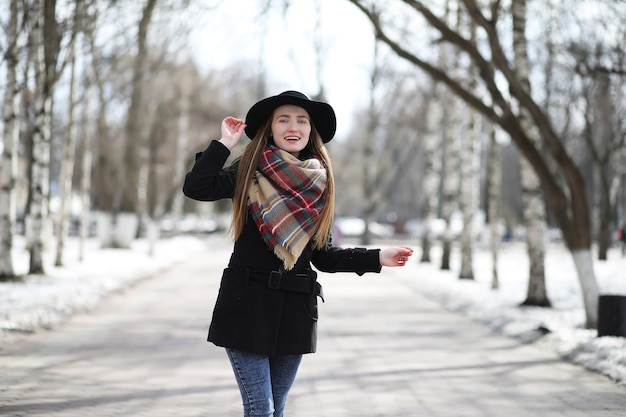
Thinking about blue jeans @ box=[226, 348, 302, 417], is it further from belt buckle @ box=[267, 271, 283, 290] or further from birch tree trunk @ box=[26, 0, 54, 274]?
birch tree trunk @ box=[26, 0, 54, 274]

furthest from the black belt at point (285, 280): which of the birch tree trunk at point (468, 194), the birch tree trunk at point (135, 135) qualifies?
the birch tree trunk at point (135, 135)

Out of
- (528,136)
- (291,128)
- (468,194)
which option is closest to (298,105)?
(291,128)

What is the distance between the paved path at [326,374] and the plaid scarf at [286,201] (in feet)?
10.6

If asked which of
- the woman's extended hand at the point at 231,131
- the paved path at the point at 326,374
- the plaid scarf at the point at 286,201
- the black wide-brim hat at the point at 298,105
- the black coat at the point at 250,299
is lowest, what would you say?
the paved path at the point at 326,374

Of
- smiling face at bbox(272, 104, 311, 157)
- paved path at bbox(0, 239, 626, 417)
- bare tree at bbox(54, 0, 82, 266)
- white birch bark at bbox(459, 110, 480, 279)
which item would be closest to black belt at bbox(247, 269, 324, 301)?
smiling face at bbox(272, 104, 311, 157)

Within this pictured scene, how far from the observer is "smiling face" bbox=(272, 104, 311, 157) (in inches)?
143

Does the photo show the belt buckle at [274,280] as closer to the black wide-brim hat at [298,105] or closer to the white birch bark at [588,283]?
the black wide-brim hat at [298,105]

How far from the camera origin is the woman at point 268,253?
3461mm

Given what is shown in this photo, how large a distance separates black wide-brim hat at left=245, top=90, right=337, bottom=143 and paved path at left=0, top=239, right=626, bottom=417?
3.18 m

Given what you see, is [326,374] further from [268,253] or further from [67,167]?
[67,167]

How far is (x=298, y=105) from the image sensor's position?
3664 millimetres

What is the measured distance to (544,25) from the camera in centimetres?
1917

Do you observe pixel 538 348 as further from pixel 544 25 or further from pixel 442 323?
pixel 544 25

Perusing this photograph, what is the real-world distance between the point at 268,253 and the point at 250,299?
0.19 m
